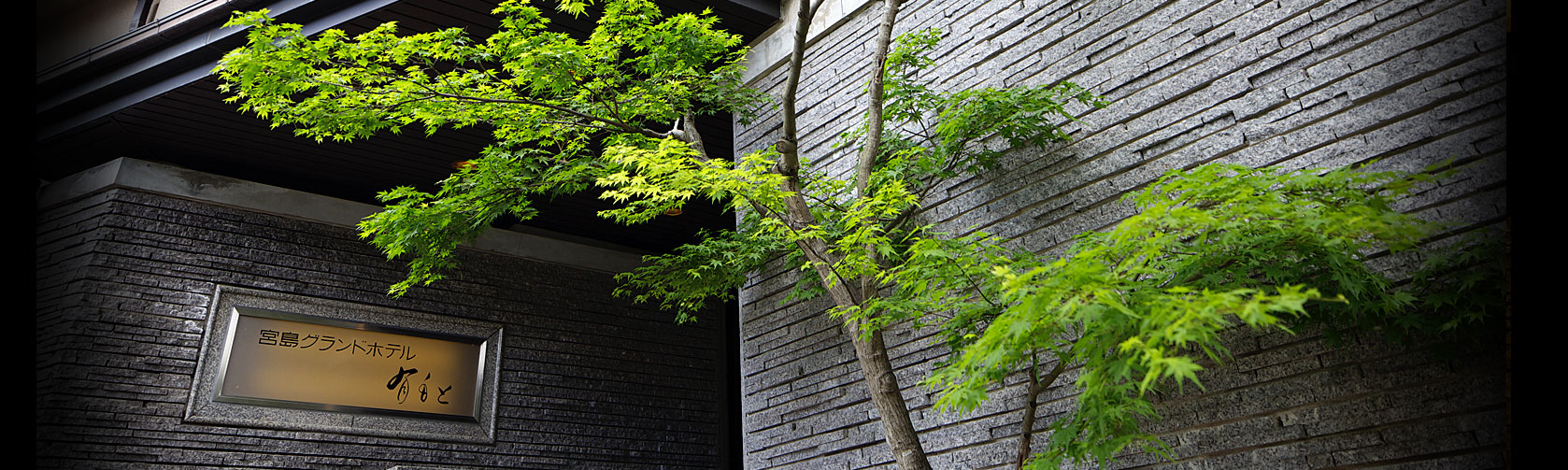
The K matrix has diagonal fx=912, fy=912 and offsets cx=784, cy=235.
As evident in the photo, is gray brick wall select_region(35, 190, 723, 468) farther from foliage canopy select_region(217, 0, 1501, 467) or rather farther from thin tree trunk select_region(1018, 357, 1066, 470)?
thin tree trunk select_region(1018, 357, 1066, 470)

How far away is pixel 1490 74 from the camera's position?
231 cm

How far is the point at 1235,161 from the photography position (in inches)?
110

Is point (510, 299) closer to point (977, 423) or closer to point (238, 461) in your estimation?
point (238, 461)

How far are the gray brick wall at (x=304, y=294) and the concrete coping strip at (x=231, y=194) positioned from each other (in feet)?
0.20

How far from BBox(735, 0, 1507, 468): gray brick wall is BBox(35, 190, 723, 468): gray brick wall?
7.72 feet

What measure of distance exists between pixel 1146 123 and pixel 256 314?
4.73 m

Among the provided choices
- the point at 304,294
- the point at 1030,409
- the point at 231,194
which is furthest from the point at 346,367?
the point at 1030,409

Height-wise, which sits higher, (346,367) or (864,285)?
(346,367)

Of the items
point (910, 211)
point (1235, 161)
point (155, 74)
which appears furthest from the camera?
point (155, 74)

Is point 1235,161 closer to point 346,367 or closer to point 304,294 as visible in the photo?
point 346,367

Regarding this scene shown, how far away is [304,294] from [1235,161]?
4.92 m

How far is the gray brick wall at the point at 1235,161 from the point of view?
90.9 inches

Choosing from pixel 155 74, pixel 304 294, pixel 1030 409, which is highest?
pixel 155 74

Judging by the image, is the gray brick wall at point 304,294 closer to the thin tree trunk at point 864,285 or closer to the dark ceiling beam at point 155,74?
the dark ceiling beam at point 155,74
